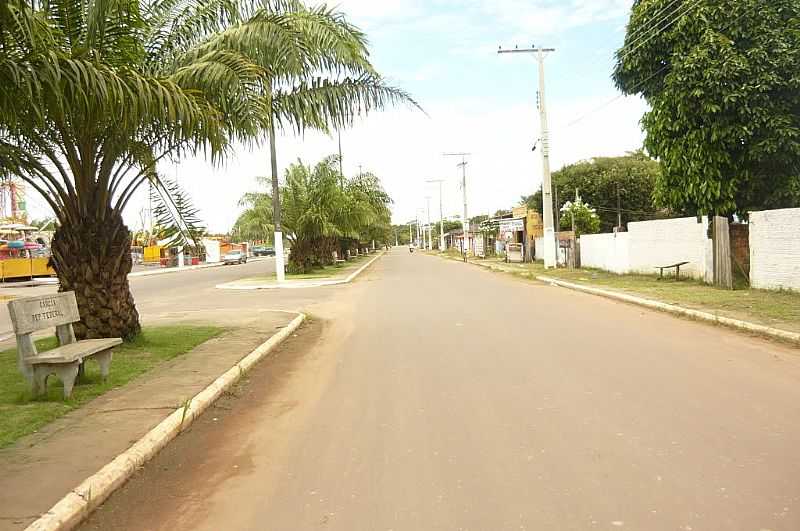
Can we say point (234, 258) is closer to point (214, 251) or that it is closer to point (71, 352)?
point (214, 251)

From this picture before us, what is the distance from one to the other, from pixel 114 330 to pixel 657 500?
7.93m

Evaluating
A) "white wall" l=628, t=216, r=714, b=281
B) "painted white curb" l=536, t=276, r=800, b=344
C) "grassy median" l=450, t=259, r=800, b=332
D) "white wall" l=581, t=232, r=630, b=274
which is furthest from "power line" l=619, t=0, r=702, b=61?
"white wall" l=581, t=232, r=630, b=274

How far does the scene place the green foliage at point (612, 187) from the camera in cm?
5312

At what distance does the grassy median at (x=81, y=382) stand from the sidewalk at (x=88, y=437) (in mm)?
143

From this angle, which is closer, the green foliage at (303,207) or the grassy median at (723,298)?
the grassy median at (723,298)

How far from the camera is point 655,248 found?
22766 mm

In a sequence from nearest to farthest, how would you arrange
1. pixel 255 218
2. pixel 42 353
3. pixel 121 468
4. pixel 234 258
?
pixel 121 468 < pixel 42 353 < pixel 255 218 < pixel 234 258

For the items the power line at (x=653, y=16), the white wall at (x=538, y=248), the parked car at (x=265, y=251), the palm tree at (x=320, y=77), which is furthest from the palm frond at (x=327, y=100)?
the parked car at (x=265, y=251)

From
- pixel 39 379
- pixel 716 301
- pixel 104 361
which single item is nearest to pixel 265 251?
pixel 716 301

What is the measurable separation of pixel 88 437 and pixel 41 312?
2080mm

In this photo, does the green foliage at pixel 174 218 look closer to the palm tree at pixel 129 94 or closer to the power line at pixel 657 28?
the palm tree at pixel 129 94

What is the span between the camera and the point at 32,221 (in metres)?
74.4

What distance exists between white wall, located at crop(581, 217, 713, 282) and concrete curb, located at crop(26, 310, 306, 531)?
15.3 metres

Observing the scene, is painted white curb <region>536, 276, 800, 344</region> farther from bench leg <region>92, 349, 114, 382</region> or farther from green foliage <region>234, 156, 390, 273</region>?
green foliage <region>234, 156, 390, 273</region>
